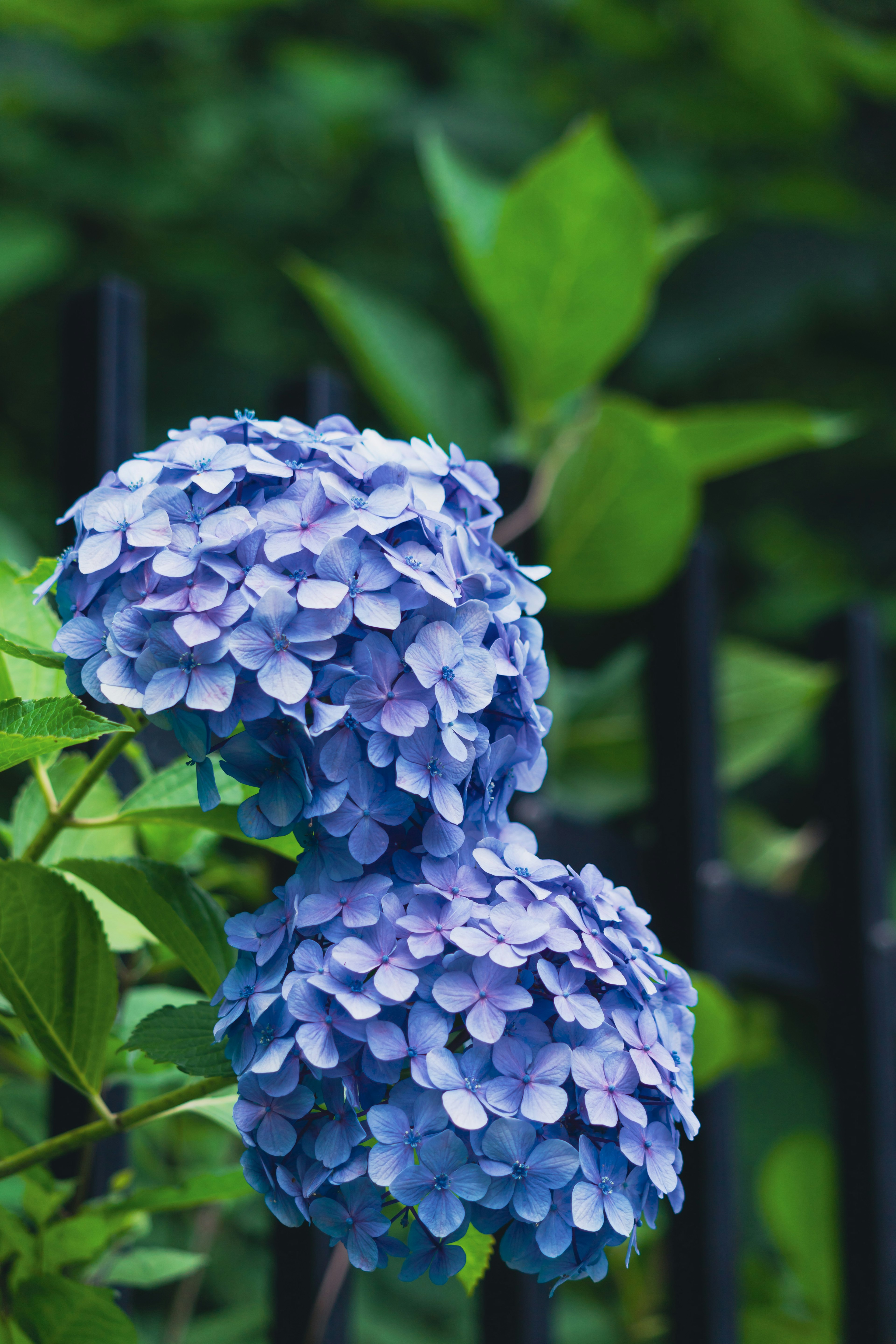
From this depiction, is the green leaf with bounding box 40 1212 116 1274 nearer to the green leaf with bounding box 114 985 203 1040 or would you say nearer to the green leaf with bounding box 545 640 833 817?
the green leaf with bounding box 114 985 203 1040

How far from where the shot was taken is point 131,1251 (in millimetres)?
753

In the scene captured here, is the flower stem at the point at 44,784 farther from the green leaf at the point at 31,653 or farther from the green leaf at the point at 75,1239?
the green leaf at the point at 75,1239

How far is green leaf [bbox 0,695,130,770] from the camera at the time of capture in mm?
474

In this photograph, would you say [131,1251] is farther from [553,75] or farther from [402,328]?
[553,75]

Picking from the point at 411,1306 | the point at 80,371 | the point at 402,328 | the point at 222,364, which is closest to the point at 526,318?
the point at 402,328

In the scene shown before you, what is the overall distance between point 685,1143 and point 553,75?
5.30ft

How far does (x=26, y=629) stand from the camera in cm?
62

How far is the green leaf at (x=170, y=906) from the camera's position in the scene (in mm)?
557

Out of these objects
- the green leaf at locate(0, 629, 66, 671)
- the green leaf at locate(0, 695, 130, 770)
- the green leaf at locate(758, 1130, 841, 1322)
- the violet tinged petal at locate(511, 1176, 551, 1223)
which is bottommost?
the green leaf at locate(758, 1130, 841, 1322)

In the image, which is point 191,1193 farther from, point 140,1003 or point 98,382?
point 98,382

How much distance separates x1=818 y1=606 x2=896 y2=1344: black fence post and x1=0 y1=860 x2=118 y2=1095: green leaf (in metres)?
1.07

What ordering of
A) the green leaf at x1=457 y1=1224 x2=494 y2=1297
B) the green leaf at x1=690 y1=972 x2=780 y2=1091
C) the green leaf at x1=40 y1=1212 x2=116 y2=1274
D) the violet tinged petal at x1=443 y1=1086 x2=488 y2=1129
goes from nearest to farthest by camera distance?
the violet tinged petal at x1=443 y1=1086 x2=488 y2=1129 < the green leaf at x1=457 y1=1224 x2=494 y2=1297 < the green leaf at x1=40 y1=1212 x2=116 y2=1274 < the green leaf at x1=690 y1=972 x2=780 y2=1091

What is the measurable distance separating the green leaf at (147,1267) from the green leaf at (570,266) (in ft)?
2.87

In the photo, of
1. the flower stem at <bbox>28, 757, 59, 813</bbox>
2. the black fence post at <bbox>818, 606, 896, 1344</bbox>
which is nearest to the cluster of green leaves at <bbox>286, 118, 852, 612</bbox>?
the black fence post at <bbox>818, 606, 896, 1344</bbox>
